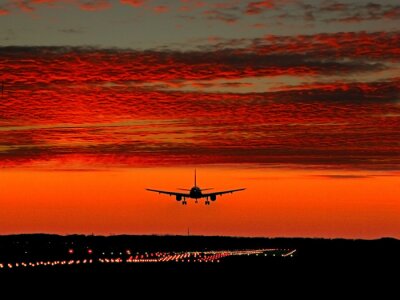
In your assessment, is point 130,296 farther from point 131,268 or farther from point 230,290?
point 131,268

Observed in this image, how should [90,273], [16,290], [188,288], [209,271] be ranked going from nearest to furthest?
1. [16,290]
2. [188,288]
3. [90,273]
4. [209,271]

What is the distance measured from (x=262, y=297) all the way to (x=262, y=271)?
4006 cm

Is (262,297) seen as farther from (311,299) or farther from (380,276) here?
(380,276)

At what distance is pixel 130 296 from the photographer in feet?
213

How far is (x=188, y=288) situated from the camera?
7519 cm

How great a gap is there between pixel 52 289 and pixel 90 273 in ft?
76.8

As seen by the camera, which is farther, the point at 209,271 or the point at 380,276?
the point at 209,271

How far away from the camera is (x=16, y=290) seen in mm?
70062

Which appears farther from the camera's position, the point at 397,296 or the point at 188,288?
the point at 188,288

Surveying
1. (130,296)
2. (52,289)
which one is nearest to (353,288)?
(130,296)

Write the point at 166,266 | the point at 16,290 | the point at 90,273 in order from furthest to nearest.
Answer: the point at 166,266
the point at 90,273
the point at 16,290

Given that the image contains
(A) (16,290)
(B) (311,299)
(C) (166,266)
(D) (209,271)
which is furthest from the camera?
(C) (166,266)

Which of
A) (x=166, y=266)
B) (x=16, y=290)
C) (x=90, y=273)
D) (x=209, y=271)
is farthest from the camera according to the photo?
(x=166, y=266)

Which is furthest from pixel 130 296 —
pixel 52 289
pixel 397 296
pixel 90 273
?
pixel 90 273
